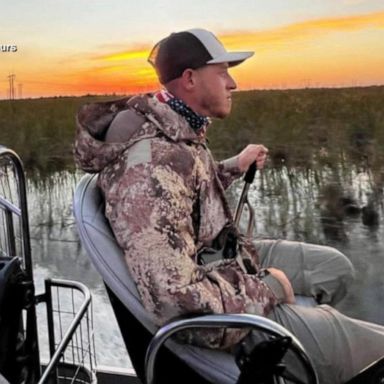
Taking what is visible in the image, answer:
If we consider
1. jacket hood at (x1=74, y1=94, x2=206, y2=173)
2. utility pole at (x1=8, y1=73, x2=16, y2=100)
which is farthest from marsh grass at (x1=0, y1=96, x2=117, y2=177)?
jacket hood at (x1=74, y1=94, x2=206, y2=173)

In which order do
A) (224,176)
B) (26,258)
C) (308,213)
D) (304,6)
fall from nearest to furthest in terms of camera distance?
(26,258) < (224,176) < (304,6) < (308,213)

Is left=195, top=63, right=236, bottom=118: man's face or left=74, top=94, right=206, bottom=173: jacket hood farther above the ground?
left=195, top=63, right=236, bottom=118: man's face

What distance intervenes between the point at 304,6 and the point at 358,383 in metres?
1.10

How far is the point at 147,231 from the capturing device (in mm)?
1346

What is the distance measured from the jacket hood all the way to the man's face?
0.24 feet

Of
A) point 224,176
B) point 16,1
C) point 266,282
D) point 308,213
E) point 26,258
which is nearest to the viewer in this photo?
point 266,282

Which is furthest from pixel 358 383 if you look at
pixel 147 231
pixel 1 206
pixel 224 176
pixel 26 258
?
pixel 1 206

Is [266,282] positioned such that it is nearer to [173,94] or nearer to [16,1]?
[173,94]

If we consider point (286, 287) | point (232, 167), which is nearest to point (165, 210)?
point (286, 287)

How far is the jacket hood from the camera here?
1.44 m

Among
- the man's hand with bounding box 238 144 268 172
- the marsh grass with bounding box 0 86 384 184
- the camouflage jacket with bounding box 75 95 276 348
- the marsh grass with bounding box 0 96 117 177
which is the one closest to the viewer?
the camouflage jacket with bounding box 75 95 276 348

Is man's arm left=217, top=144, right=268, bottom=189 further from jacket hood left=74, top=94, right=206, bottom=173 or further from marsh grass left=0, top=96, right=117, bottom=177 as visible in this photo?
marsh grass left=0, top=96, right=117, bottom=177

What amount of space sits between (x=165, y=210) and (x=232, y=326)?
0.26 metres

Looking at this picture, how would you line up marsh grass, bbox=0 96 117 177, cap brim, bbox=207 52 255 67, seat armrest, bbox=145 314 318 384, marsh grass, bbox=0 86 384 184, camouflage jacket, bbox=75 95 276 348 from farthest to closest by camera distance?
marsh grass, bbox=0 96 117 177 → marsh grass, bbox=0 86 384 184 → cap brim, bbox=207 52 255 67 → camouflage jacket, bbox=75 95 276 348 → seat armrest, bbox=145 314 318 384
